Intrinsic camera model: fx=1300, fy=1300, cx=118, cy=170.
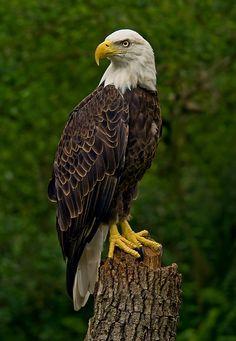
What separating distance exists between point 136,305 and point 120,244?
0.75 m

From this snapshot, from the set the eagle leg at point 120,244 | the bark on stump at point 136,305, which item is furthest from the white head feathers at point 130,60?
the bark on stump at point 136,305

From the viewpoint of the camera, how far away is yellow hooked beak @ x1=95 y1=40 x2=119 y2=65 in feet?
24.2

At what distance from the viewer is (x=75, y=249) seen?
297 inches

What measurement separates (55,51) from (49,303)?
2.25 meters

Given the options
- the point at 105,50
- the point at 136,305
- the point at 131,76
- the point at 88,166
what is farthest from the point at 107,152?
the point at 136,305

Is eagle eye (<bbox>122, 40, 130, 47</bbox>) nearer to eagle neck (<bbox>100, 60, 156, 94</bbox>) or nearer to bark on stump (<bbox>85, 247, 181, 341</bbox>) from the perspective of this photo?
eagle neck (<bbox>100, 60, 156, 94</bbox>)

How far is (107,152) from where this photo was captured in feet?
24.5

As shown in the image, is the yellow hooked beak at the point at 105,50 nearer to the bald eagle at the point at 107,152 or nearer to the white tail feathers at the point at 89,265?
the bald eagle at the point at 107,152

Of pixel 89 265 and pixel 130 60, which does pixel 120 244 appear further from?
pixel 130 60

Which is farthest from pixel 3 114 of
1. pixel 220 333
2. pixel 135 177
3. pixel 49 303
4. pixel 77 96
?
pixel 135 177

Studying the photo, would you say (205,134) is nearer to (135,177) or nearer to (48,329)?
(48,329)

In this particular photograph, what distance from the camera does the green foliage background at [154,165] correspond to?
11.1 m

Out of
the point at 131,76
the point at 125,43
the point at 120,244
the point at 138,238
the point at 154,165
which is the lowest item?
the point at 120,244

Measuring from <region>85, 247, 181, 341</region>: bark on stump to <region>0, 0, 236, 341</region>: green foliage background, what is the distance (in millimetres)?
3672
